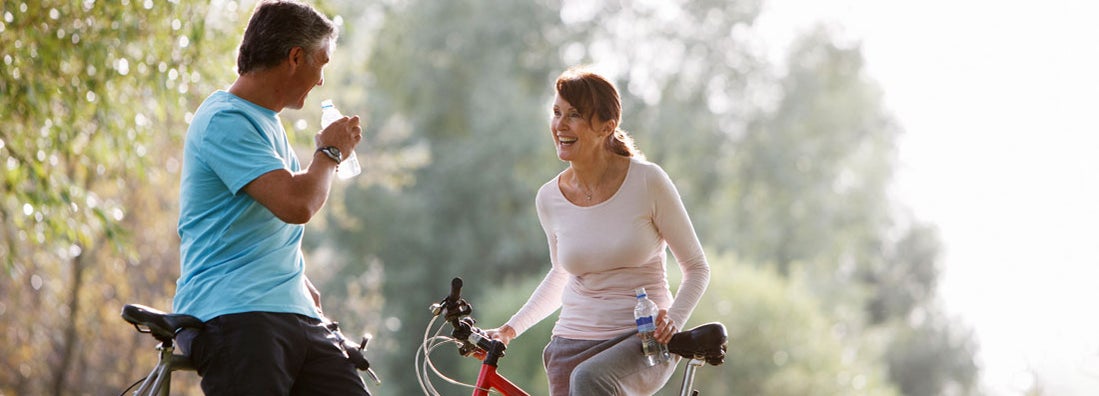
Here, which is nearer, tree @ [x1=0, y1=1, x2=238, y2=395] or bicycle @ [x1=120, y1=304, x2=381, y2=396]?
bicycle @ [x1=120, y1=304, x2=381, y2=396]

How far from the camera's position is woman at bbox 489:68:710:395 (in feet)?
12.9

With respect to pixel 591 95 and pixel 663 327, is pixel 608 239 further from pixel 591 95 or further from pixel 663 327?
pixel 591 95

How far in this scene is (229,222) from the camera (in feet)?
10.4

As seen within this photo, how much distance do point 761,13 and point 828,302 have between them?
20.0ft

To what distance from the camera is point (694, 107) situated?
90.3 feet

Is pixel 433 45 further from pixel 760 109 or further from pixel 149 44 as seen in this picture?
pixel 149 44

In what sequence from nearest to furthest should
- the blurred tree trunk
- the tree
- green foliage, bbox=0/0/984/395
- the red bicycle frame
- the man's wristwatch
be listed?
the man's wristwatch < the red bicycle frame < the tree < the blurred tree trunk < green foliage, bbox=0/0/984/395

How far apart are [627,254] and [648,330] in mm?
252

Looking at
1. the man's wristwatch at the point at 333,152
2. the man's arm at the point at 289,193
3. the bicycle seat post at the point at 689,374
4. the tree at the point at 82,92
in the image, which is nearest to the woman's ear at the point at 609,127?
the bicycle seat post at the point at 689,374

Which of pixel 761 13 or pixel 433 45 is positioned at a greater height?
pixel 761 13

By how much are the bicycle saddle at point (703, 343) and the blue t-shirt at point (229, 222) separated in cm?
107

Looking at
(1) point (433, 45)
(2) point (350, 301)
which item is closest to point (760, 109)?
(1) point (433, 45)

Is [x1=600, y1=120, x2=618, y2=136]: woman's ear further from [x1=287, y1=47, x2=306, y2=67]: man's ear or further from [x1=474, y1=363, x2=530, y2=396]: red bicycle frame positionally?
[x1=287, y1=47, x2=306, y2=67]: man's ear

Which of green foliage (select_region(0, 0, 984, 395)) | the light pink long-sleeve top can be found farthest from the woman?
green foliage (select_region(0, 0, 984, 395))
